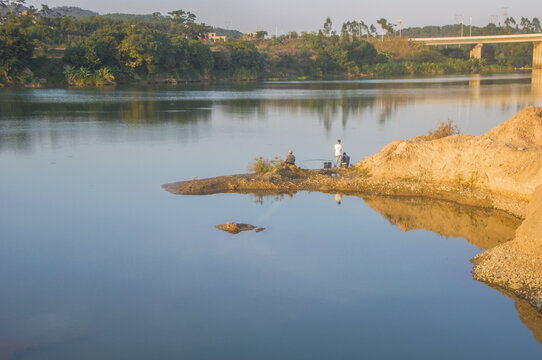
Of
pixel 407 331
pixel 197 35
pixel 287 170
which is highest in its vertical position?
pixel 197 35

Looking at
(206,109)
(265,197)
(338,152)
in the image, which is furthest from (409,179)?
(206,109)

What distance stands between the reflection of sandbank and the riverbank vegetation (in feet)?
226

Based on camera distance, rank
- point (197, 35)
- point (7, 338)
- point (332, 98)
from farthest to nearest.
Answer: point (197, 35)
point (332, 98)
point (7, 338)

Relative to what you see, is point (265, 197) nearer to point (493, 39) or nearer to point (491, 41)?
point (493, 39)

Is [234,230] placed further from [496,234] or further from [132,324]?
[496,234]

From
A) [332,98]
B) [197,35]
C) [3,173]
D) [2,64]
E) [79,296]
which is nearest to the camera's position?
[79,296]

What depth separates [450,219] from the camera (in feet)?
58.2

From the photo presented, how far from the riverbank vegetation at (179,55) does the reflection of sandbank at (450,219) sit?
226ft

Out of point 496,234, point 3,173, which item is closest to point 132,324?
point 496,234

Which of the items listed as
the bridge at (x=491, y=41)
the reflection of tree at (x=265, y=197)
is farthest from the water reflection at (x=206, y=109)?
the bridge at (x=491, y=41)

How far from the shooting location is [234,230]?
16.3 metres

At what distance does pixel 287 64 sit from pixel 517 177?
10621cm

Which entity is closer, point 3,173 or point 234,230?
point 234,230

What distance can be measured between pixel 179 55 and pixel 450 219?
8338 cm
